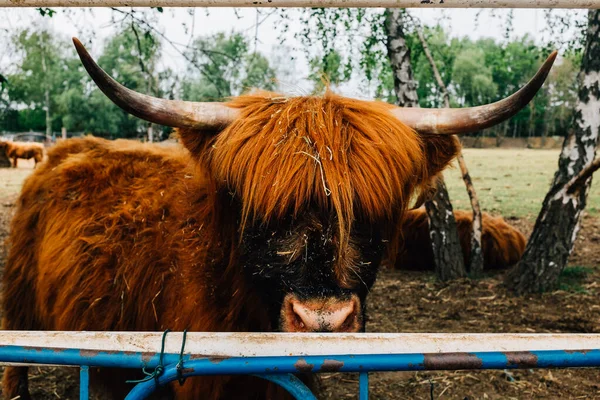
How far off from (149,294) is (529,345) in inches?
84.0

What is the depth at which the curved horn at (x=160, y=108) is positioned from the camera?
78.3 inches

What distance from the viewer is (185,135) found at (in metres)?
2.54

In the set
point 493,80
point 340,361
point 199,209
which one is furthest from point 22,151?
point 493,80

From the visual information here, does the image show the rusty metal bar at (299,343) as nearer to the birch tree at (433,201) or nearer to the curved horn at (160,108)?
the curved horn at (160,108)

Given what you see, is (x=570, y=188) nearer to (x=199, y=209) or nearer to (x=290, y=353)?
(x=199, y=209)

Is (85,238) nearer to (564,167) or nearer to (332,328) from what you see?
(332,328)

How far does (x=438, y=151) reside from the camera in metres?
2.66

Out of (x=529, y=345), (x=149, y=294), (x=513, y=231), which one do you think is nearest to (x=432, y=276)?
(x=513, y=231)

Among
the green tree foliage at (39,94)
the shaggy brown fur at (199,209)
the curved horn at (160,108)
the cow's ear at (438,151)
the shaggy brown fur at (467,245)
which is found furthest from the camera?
the green tree foliage at (39,94)

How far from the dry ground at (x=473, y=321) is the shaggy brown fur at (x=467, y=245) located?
26 centimetres

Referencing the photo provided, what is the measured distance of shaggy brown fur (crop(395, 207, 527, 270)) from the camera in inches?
→ 263

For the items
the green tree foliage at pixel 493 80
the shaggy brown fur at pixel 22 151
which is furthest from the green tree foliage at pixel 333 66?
the shaggy brown fur at pixel 22 151

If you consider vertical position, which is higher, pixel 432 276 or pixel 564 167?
pixel 564 167

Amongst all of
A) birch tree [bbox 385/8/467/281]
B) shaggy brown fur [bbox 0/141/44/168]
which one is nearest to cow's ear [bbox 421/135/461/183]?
birch tree [bbox 385/8/467/281]
